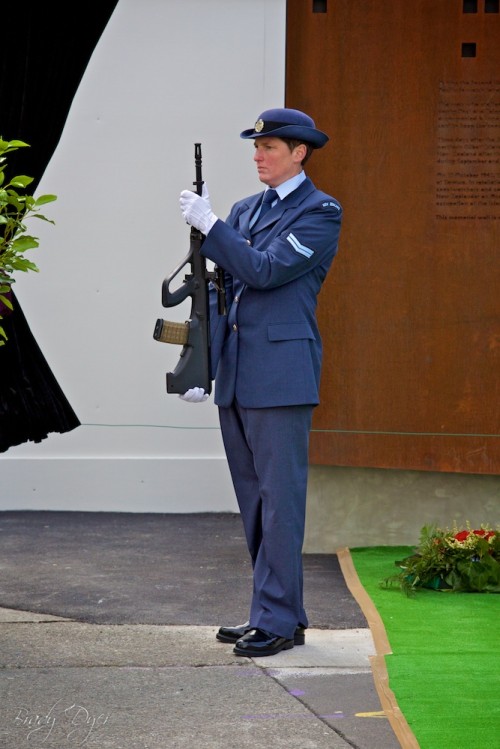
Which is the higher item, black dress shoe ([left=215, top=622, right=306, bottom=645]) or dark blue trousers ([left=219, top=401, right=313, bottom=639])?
dark blue trousers ([left=219, top=401, right=313, bottom=639])

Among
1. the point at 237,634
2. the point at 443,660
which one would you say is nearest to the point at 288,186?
the point at 237,634

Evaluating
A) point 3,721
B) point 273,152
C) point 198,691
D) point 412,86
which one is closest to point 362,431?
point 412,86

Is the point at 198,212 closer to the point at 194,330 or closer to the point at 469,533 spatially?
the point at 194,330

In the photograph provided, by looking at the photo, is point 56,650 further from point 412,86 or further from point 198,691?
point 412,86

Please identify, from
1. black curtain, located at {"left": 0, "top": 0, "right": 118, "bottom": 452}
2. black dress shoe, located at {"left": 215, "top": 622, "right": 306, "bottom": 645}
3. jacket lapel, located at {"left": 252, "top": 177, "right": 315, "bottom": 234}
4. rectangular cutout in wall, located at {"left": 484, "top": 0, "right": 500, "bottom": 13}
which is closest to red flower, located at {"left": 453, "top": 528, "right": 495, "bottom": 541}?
black dress shoe, located at {"left": 215, "top": 622, "right": 306, "bottom": 645}

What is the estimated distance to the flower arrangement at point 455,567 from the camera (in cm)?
505

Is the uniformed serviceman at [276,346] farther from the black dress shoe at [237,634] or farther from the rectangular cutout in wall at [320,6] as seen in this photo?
the rectangular cutout in wall at [320,6]

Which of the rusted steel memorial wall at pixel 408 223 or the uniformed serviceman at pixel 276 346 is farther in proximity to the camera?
the rusted steel memorial wall at pixel 408 223

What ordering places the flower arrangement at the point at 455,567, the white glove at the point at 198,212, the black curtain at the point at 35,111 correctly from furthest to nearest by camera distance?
the black curtain at the point at 35,111 < the flower arrangement at the point at 455,567 < the white glove at the point at 198,212

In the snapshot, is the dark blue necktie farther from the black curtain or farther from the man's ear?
the black curtain

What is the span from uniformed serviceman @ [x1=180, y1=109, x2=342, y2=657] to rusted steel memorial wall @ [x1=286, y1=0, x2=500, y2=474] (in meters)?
1.61

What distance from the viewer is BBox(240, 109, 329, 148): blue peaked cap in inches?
163

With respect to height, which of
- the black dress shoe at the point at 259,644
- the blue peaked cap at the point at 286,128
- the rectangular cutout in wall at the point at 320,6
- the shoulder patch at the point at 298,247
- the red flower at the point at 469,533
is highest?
the rectangular cutout in wall at the point at 320,6

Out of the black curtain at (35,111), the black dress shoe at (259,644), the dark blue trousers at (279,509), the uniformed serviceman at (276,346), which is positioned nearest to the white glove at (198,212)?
the uniformed serviceman at (276,346)
